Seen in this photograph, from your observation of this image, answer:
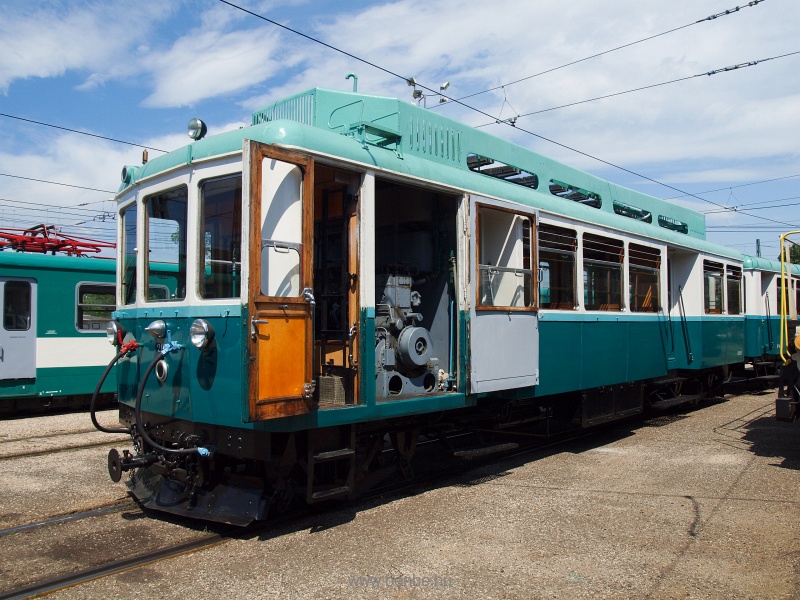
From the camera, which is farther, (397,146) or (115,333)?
(397,146)

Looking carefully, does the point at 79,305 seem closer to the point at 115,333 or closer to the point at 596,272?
the point at 115,333

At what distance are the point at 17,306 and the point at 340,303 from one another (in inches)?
319

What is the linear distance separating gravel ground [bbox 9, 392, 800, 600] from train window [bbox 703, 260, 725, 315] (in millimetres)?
4507

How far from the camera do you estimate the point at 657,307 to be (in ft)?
33.3

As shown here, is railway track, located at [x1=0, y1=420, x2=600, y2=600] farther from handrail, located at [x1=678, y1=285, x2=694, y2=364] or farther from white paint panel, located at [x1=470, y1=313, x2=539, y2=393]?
handrail, located at [x1=678, y1=285, x2=694, y2=364]

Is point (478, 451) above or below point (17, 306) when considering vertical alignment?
below

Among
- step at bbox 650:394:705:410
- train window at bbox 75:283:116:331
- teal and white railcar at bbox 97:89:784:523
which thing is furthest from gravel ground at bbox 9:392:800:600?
train window at bbox 75:283:116:331

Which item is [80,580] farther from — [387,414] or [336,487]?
[387,414]

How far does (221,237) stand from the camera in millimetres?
5191

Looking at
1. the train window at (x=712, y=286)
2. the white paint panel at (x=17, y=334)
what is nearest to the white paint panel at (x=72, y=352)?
the white paint panel at (x=17, y=334)

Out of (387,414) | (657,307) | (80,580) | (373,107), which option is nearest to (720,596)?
(387,414)

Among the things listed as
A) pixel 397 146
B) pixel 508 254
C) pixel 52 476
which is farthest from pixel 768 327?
pixel 52 476

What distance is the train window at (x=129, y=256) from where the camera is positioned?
624 centimetres

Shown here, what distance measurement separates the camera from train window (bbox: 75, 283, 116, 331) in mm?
12211
